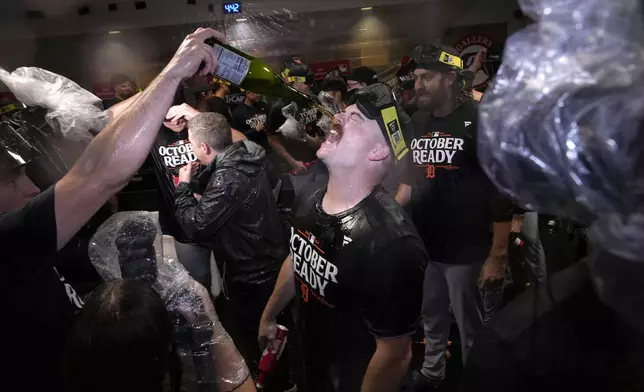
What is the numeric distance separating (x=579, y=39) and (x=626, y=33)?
2.0 inches

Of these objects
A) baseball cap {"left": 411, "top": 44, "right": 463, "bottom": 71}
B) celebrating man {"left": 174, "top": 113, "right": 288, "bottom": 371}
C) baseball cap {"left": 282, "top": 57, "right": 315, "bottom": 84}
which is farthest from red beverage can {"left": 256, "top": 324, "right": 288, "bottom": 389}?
baseball cap {"left": 282, "top": 57, "right": 315, "bottom": 84}

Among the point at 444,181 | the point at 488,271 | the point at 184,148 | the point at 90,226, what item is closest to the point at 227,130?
the point at 184,148

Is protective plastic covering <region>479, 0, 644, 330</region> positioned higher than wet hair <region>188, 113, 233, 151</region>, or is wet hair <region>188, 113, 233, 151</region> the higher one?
protective plastic covering <region>479, 0, 644, 330</region>

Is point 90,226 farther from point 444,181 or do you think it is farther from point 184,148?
point 444,181

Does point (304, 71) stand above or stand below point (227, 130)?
above

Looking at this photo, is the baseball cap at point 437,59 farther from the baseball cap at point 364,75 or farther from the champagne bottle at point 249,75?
the baseball cap at point 364,75

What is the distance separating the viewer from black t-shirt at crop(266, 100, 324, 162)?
1.55 meters

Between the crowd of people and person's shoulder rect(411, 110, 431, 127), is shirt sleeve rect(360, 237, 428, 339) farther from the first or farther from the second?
person's shoulder rect(411, 110, 431, 127)

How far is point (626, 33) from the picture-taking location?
561 millimetres

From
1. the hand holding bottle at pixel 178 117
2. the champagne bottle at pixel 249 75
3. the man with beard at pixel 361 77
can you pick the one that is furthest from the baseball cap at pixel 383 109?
the man with beard at pixel 361 77

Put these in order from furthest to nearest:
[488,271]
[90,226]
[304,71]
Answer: [304,71]
[488,271]
[90,226]

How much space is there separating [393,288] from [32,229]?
0.75 m

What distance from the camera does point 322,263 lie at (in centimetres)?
118

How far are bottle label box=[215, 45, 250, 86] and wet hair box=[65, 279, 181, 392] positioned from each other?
0.52 m
